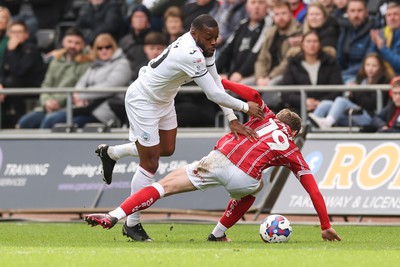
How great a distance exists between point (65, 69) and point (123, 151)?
7477mm

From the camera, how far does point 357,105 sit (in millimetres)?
18781

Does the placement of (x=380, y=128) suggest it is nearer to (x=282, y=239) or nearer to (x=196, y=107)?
(x=196, y=107)

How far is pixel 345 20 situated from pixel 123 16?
497cm

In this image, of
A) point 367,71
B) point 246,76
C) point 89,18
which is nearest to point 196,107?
point 246,76

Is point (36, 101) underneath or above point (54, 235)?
underneath

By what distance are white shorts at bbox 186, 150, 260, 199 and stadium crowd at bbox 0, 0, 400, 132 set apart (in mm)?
4983

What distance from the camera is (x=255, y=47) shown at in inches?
819

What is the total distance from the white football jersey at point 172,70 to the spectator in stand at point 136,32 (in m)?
7.57

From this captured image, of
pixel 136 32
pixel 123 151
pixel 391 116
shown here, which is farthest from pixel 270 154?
pixel 136 32

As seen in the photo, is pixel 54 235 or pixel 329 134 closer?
pixel 54 235

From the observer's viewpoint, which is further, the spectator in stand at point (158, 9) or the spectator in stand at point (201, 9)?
the spectator in stand at point (158, 9)

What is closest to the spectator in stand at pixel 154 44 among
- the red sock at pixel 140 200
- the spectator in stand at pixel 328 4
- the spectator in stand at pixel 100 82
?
the spectator in stand at pixel 100 82

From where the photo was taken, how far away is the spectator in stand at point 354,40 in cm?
2020

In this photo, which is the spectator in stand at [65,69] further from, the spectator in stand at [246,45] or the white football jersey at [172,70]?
the white football jersey at [172,70]
